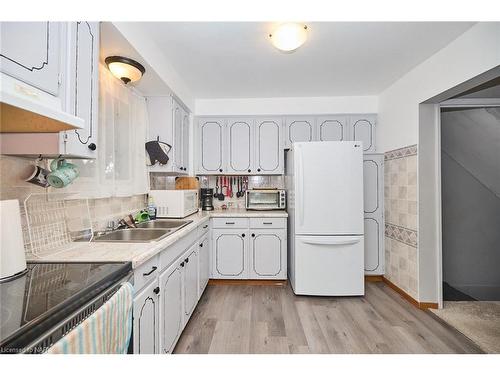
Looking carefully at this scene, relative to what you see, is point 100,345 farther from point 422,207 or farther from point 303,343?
point 422,207

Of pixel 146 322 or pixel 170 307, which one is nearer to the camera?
pixel 146 322

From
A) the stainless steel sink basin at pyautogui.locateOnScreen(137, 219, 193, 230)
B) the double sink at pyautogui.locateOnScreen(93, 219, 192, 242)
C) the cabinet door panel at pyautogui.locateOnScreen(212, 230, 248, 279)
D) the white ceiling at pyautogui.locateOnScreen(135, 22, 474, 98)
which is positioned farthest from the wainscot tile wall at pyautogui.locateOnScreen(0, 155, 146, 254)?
the cabinet door panel at pyautogui.locateOnScreen(212, 230, 248, 279)

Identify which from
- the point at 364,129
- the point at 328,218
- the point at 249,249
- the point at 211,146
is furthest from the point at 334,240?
the point at 211,146

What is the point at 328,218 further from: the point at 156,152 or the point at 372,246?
the point at 156,152

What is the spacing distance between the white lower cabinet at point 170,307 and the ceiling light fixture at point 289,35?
1839 mm

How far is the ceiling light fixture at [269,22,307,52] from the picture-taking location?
6.06 feet

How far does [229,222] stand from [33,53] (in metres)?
2.48

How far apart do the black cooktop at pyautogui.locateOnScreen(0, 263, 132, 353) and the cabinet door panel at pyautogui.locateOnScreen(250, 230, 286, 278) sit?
6.95 ft

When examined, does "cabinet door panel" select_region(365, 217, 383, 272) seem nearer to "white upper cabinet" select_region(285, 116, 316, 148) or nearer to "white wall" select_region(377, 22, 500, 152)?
"white wall" select_region(377, 22, 500, 152)

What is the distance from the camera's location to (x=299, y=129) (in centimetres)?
353

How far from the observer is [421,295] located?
2.58m

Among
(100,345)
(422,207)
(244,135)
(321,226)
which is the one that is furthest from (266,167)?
(100,345)

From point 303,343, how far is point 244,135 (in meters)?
2.54

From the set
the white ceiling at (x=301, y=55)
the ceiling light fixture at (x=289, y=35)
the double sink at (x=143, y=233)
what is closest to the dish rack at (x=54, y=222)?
the double sink at (x=143, y=233)
